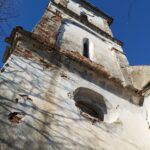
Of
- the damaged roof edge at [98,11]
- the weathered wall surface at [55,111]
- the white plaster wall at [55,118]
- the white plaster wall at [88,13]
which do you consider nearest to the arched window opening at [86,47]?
the weathered wall surface at [55,111]

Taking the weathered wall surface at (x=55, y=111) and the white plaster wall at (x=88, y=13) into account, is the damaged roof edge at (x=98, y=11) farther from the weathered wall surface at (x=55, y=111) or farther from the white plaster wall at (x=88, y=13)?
the weathered wall surface at (x=55, y=111)

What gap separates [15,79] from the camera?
546cm

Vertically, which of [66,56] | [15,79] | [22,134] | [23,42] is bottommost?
[22,134]

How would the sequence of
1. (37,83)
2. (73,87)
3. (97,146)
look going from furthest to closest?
(73,87) < (37,83) < (97,146)

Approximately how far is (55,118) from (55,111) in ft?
0.64

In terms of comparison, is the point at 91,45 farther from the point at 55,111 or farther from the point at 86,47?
the point at 55,111

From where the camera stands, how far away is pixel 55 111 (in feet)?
17.6

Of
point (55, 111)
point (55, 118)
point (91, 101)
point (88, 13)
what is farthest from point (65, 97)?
point (88, 13)

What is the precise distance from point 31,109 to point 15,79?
2.56 ft

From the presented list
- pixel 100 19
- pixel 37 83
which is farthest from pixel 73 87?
pixel 100 19

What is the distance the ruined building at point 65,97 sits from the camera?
4738mm

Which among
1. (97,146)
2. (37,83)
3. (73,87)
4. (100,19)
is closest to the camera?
(97,146)

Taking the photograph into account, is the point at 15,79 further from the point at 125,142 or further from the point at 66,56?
the point at 125,142

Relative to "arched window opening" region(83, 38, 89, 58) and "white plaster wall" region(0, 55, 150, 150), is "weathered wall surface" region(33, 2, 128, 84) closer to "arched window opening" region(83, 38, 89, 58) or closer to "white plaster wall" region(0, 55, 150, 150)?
"arched window opening" region(83, 38, 89, 58)
